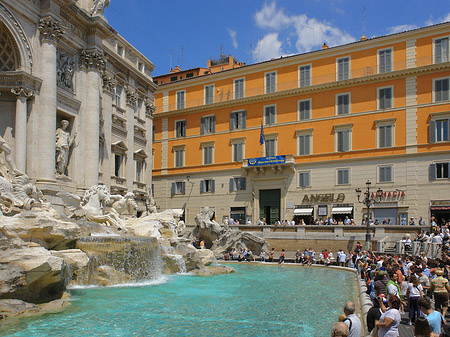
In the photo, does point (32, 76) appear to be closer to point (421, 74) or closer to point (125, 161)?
point (125, 161)

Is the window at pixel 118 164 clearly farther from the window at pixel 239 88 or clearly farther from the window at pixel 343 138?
the window at pixel 343 138

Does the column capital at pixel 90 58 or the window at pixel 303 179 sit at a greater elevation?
the column capital at pixel 90 58

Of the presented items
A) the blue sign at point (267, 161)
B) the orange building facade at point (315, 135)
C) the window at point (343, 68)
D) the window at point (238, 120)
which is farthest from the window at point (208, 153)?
the window at point (343, 68)

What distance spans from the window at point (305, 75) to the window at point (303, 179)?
24.8 feet

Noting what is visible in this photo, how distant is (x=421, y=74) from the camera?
117 ft

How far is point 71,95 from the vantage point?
88.9ft

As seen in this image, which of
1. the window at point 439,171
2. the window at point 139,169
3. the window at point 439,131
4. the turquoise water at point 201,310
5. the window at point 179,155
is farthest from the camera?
the window at point 179,155

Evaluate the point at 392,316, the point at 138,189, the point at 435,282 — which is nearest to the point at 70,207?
the point at 138,189

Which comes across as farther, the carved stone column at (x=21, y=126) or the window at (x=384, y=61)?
the window at (x=384, y=61)

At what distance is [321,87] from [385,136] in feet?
22.3

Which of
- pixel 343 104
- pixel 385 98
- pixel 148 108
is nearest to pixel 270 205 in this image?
pixel 343 104

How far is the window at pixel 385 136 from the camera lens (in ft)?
120

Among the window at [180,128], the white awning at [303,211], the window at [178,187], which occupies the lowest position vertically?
the white awning at [303,211]

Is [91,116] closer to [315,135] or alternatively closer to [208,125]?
[208,125]
